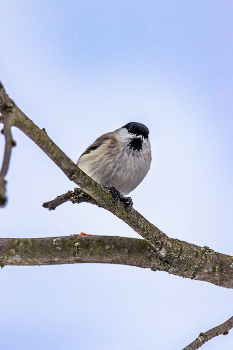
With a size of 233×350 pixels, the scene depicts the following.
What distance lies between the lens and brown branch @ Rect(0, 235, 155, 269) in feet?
8.00

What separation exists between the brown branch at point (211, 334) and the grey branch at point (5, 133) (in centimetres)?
155

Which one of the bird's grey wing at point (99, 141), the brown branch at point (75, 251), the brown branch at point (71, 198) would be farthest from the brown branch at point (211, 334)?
the bird's grey wing at point (99, 141)

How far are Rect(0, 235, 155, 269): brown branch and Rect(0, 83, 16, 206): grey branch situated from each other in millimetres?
1268

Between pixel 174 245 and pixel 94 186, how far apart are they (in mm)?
843

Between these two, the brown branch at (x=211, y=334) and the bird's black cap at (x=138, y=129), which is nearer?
the brown branch at (x=211, y=334)

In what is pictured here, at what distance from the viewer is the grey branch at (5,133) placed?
3.80 feet

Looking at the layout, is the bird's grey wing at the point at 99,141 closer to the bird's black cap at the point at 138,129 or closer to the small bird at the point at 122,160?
the small bird at the point at 122,160

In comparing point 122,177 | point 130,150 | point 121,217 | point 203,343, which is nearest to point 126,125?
point 130,150

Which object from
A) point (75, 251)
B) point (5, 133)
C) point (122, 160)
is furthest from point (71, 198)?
point (5, 133)

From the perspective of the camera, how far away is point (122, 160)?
2754mm

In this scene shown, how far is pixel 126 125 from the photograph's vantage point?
3.12 m

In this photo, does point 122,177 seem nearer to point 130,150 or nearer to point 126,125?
point 130,150

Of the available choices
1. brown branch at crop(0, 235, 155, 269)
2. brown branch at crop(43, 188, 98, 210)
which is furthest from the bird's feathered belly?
brown branch at crop(0, 235, 155, 269)

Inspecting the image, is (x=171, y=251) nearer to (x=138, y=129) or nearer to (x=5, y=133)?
(x=138, y=129)
